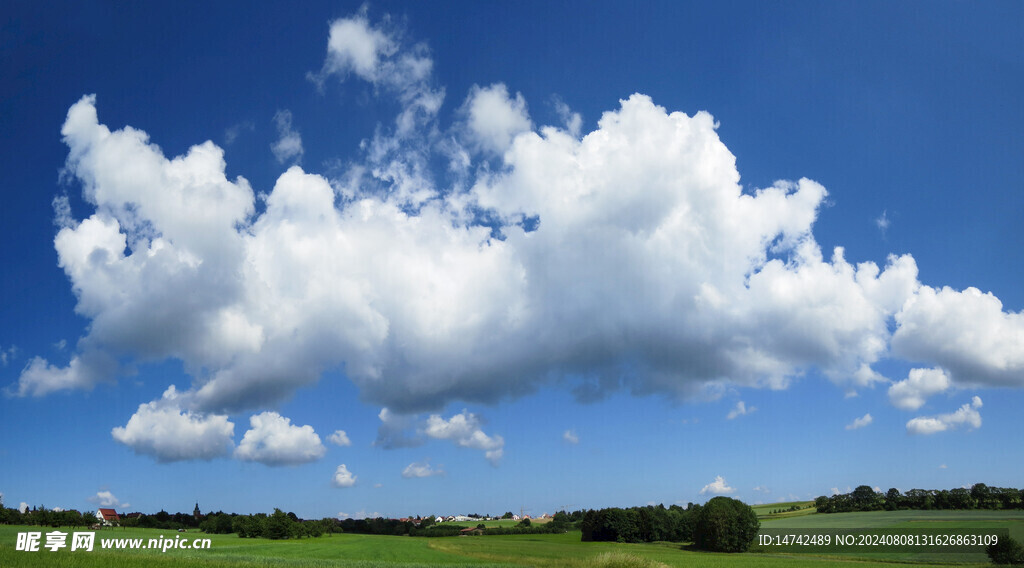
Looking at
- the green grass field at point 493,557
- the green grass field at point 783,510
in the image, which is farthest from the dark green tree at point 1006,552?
the green grass field at point 783,510

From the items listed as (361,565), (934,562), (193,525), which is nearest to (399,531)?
(193,525)

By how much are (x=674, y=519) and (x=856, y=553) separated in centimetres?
5196

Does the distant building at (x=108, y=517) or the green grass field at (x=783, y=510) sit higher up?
the distant building at (x=108, y=517)

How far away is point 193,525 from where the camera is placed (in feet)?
472

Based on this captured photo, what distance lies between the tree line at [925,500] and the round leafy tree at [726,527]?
59.4 m

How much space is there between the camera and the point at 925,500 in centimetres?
13250

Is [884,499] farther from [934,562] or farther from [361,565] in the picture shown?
[361,565]

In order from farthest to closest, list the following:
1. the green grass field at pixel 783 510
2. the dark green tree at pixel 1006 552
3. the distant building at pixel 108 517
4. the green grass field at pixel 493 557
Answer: the green grass field at pixel 783 510
the distant building at pixel 108 517
the dark green tree at pixel 1006 552
the green grass field at pixel 493 557

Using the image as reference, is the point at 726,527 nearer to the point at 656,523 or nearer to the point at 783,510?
the point at 656,523

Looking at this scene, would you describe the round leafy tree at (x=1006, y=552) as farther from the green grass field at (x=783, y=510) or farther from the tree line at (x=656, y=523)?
the green grass field at (x=783, y=510)

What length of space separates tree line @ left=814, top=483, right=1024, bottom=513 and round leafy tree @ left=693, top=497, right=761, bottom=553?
195 ft

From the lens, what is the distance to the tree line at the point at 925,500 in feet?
381

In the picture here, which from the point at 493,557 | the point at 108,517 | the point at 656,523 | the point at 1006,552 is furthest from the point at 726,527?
the point at 108,517

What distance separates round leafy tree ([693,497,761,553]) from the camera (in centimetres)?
9356
